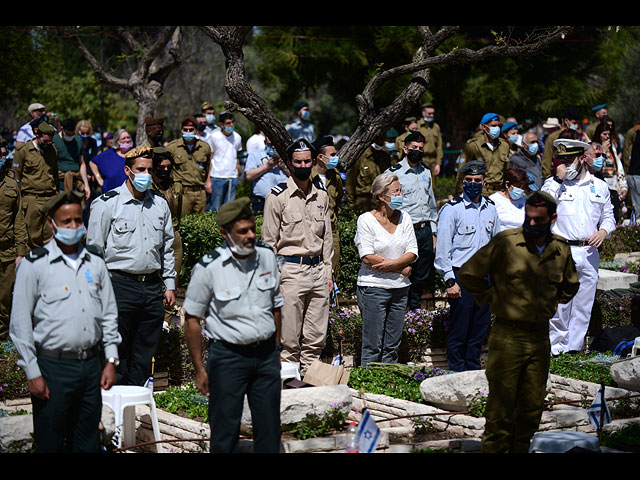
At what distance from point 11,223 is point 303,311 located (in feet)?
12.9

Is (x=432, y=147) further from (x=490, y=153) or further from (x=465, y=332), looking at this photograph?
(x=465, y=332)

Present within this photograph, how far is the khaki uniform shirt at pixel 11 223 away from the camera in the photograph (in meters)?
10.6

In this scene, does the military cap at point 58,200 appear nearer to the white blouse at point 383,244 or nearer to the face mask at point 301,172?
the face mask at point 301,172

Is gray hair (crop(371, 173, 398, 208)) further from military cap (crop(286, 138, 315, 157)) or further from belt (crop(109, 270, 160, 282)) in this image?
belt (crop(109, 270, 160, 282))

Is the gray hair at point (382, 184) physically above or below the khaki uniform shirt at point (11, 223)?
above

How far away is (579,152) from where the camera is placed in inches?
412

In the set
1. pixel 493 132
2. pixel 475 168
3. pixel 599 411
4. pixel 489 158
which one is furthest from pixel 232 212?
pixel 493 132

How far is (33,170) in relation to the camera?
12180mm

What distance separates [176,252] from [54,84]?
2539 centimetres

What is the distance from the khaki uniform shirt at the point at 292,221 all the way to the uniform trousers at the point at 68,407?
9.71 ft

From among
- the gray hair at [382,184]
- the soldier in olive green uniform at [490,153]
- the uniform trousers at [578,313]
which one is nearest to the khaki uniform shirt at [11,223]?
the gray hair at [382,184]
